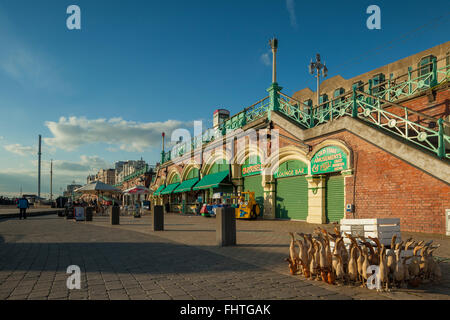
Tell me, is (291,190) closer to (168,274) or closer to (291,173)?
(291,173)

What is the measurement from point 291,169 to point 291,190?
43.8 inches

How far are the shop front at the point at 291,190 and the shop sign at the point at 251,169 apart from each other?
153 cm

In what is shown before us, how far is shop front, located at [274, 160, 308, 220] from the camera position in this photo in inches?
604

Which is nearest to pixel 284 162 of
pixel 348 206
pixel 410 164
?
pixel 348 206

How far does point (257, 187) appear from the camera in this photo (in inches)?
760

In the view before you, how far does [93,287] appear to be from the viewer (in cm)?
430

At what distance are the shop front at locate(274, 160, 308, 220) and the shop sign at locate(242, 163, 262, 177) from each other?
153 centimetres

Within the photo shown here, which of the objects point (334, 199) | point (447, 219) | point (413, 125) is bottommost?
point (447, 219)

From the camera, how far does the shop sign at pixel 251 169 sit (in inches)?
737

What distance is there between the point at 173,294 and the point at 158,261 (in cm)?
231

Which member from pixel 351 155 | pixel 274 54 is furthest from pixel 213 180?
pixel 351 155

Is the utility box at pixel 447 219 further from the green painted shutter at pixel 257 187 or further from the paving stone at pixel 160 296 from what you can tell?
the green painted shutter at pixel 257 187

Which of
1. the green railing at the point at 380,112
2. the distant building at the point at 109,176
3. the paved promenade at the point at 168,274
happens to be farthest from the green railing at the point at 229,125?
the distant building at the point at 109,176
